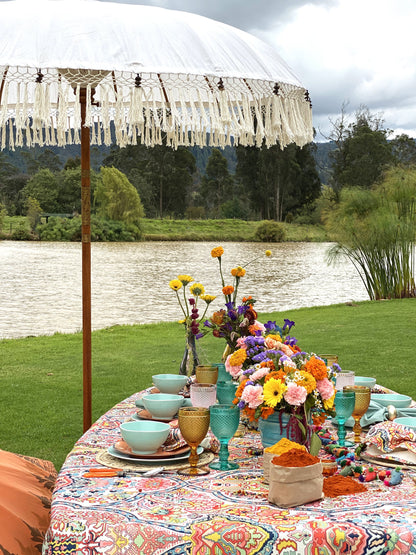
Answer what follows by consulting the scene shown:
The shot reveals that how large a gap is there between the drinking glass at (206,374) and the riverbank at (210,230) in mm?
45319

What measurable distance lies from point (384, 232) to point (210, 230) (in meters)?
37.3

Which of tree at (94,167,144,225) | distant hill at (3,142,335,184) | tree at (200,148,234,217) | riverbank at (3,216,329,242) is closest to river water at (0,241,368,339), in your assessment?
distant hill at (3,142,335,184)

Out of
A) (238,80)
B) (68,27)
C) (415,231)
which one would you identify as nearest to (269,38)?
(238,80)

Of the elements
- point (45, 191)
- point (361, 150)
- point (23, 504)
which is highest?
point (361, 150)

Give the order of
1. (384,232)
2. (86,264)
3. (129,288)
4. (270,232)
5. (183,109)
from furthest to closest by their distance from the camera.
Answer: (270,232) < (129,288) < (384,232) < (86,264) < (183,109)

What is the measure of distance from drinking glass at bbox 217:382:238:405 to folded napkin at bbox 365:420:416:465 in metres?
0.47

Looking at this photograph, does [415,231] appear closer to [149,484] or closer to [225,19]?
[225,19]

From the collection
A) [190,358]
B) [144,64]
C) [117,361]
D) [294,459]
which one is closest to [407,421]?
[294,459]

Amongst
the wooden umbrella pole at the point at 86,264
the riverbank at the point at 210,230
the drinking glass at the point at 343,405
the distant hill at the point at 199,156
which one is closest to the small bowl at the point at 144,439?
the drinking glass at the point at 343,405

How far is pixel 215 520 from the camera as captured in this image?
1350 millimetres

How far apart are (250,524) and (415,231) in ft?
41.8

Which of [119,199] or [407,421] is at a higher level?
[119,199]

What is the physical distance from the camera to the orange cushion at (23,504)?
5.90ft

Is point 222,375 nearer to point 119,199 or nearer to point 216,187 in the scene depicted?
point 119,199
